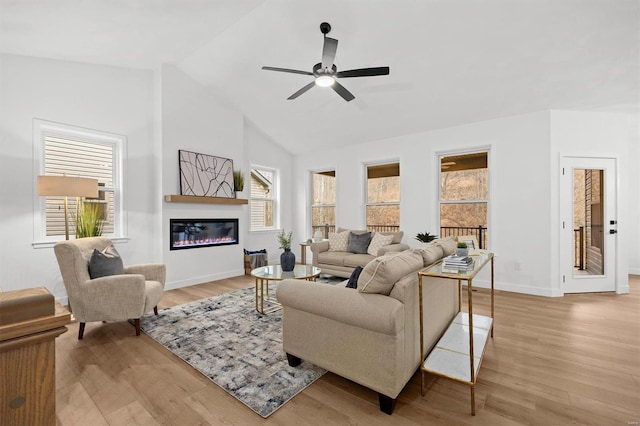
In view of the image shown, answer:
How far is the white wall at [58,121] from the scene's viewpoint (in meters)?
3.39

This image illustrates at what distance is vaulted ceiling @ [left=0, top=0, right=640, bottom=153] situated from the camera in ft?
9.65

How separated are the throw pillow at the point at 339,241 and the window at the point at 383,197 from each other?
924mm

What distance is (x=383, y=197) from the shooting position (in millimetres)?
5832

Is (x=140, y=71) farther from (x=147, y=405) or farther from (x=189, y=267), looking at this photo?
(x=147, y=405)

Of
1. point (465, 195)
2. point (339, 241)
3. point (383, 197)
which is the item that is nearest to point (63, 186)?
point (339, 241)

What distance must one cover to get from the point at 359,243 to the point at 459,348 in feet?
9.66

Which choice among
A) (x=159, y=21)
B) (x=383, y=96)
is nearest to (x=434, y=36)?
(x=383, y=96)

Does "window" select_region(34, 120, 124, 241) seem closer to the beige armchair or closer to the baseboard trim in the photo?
the beige armchair

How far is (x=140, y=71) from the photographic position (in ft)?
14.9

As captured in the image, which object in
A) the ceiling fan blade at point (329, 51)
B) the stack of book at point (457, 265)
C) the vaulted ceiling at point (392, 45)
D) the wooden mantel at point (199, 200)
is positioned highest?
the vaulted ceiling at point (392, 45)

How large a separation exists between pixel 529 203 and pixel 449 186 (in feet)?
3.83

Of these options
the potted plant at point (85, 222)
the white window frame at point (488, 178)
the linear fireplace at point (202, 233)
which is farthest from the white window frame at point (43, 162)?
the white window frame at point (488, 178)

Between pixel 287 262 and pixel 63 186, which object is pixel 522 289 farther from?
pixel 63 186

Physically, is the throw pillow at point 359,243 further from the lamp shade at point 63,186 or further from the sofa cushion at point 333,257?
the lamp shade at point 63,186
